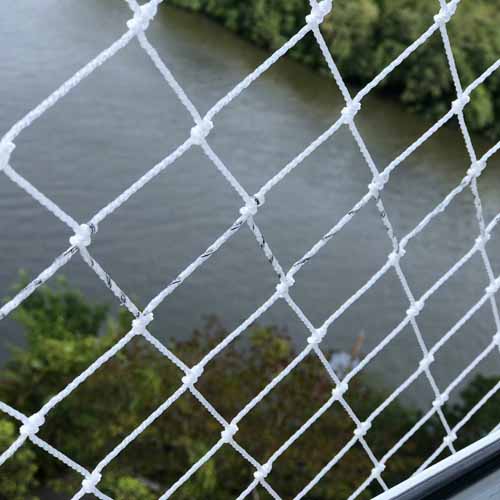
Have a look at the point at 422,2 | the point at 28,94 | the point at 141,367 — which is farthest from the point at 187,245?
the point at 422,2

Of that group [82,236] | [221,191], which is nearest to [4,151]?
[82,236]

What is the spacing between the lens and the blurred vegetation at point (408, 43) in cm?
664

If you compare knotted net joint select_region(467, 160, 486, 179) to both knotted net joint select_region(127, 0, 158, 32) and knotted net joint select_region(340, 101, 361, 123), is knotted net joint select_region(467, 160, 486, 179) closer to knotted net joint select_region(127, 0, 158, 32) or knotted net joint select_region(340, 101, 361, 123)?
knotted net joint select_region(340, 101, 361, 123)

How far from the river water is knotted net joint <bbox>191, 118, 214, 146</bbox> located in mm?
3291

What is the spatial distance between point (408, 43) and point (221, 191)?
9.90 feet

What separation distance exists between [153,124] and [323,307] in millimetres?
2340

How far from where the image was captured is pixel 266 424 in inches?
95.6

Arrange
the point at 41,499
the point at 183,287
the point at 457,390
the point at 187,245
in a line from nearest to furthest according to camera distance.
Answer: the point at 41,499
the point at 457,390
the point at 183,287
the point at 187,245

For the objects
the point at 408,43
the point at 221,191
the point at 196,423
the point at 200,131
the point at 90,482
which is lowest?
the point at 90,482

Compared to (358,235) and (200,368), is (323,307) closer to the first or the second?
(358,235)

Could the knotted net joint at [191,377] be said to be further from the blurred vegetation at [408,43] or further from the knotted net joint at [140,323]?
the blurred vegetation at [408,43]

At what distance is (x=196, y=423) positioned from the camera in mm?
2395

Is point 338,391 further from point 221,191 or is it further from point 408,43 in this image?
point 408,43

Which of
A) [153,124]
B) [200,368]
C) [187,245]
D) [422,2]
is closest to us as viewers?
[200,368]
